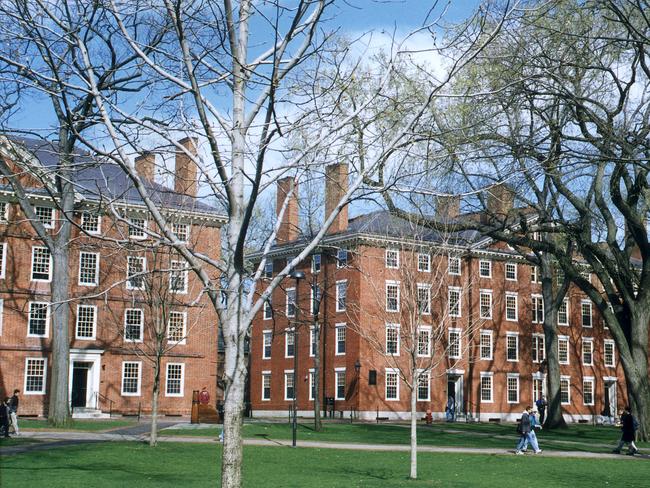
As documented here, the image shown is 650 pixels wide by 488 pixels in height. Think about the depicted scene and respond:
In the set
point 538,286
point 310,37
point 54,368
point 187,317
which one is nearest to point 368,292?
point 187,317

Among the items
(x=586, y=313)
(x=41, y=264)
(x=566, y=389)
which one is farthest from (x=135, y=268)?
(x=586, y=313)

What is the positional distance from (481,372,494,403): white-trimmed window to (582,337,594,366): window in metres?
10.3

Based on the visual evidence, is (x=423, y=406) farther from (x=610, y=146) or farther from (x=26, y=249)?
(x=610, y=146)

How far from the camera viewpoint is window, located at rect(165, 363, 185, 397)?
161ft

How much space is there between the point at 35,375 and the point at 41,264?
5.50m

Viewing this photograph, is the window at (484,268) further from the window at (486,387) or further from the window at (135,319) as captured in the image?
the window at (135,319)

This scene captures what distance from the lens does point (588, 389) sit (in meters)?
66.8

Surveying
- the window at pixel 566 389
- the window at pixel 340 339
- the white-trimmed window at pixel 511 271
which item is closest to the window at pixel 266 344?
the window at pixel 340 339

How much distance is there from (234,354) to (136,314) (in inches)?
1632

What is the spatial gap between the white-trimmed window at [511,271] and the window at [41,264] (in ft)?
103

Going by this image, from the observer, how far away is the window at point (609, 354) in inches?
2707

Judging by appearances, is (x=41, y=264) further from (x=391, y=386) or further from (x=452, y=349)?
(x=452, y=349)

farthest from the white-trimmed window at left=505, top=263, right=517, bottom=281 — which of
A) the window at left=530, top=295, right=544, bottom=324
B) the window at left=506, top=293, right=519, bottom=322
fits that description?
the window at left=530, top=295, right=544, bottom=324

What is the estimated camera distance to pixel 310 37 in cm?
850
